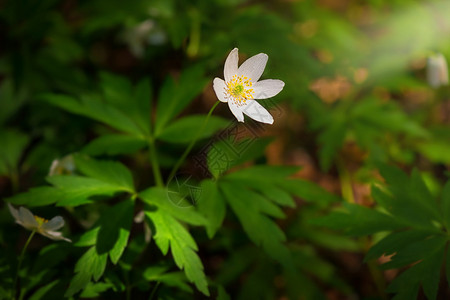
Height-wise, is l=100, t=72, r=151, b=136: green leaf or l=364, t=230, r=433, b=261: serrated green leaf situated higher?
l=100, t=72, r=151, b=136: green leaf

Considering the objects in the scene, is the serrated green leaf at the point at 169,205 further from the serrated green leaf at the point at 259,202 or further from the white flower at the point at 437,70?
→ the white flower at the point at 437,70

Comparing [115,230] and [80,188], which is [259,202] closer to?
[115,230]

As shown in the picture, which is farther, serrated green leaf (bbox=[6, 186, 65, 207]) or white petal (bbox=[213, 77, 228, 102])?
serrated green leaf (bbox=[6, 186, 65, 207])

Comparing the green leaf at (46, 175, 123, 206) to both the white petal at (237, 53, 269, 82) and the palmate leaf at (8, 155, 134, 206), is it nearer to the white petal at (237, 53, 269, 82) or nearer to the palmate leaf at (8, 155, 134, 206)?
the palmate leaf at (8, 155, 134, 206)

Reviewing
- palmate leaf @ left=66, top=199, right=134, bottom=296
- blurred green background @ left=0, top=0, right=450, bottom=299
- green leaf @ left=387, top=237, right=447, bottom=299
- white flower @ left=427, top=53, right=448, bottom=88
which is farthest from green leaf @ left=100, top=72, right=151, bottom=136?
white flower @ left=427, top=53, right=448, bottom=88

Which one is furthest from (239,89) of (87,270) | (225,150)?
(87,270)

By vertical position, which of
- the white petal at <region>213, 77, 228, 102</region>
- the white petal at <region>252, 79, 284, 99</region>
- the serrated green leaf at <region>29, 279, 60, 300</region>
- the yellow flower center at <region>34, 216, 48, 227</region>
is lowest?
the serrated green leaf at <region>29, 279, 60, 300</region>
